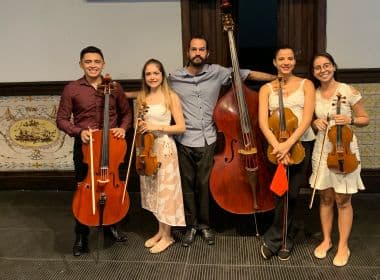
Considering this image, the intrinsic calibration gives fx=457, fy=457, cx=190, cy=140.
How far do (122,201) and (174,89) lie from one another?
78cm

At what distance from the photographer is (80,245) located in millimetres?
2855

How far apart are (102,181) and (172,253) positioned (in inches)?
26.0

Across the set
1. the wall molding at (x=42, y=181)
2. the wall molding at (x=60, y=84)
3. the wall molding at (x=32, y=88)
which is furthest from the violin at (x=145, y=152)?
the wall molding at (x=32, y=88)

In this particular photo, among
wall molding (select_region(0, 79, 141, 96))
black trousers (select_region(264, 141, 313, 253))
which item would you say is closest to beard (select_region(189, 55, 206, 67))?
black trousers (select_region(264, 141, 313, 253))

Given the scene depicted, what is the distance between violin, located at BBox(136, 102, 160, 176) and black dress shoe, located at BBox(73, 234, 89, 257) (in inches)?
24.5

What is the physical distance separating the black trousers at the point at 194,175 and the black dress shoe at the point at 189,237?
0.11 ft

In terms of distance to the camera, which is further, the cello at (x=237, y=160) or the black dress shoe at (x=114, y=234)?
the black dress shoe at (x=114, y=234)

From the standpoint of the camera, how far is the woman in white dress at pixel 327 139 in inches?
97.9

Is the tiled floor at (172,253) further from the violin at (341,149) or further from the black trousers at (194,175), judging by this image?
the violin at (341,149)

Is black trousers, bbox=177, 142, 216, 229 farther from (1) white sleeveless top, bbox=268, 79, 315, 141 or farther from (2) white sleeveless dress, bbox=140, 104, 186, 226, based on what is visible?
(1) white sleeveless top, bbox=268, 79, 315, 141

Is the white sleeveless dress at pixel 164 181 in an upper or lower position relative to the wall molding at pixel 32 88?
lower

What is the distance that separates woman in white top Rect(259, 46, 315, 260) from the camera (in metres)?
2.53

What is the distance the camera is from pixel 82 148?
2.62 metres

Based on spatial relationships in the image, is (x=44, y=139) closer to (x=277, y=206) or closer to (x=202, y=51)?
(x=202, y=51)
